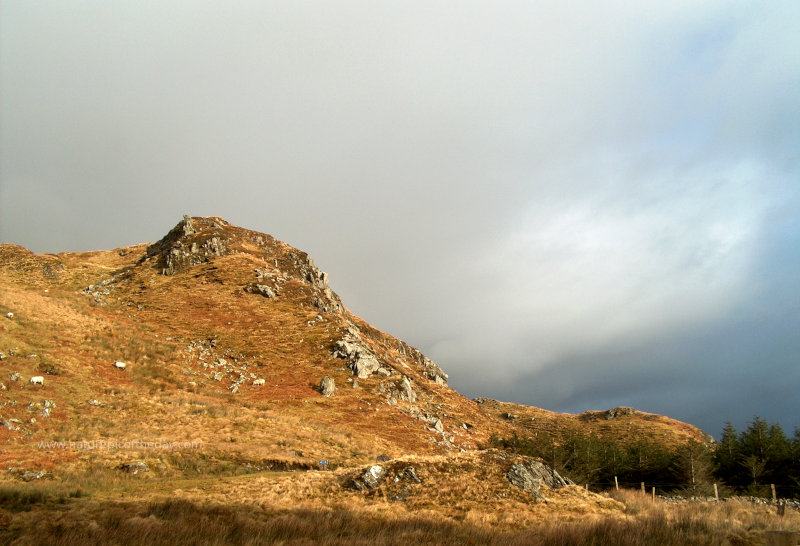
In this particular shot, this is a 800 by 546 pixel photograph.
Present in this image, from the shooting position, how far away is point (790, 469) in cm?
4694

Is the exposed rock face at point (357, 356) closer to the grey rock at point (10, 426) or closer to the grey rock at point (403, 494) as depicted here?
the grey rock at point (403, 494)

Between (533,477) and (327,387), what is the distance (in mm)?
33706


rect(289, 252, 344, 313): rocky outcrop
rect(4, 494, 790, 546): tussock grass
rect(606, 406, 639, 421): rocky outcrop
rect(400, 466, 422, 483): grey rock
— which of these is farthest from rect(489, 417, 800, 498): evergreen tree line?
rect(606, 406, 639, 421): rocky outcrop

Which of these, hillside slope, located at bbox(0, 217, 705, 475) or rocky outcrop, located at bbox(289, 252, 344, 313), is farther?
rocky outcrop, located at bbox(289, 252, 344, 313)

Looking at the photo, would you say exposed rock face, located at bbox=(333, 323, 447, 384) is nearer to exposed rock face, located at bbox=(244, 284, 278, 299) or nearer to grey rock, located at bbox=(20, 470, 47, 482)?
exposed rock face, located at bbox=(244, 284, 278, 299)

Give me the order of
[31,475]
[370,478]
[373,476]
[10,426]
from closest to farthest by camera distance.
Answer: [31,475]
[370,478]
[373,476]
[10,426]

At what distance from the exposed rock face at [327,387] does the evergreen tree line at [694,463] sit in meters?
24.2

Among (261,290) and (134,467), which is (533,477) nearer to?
(134,467)

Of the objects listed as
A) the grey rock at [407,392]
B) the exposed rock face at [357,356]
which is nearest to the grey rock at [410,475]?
the exposed rock face at [357,356]

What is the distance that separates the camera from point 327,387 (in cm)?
5416

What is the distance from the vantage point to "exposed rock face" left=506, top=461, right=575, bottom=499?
24.4 m

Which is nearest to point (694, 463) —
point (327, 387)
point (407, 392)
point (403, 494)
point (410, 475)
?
point (407, 392)

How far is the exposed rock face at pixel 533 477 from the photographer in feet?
80.0

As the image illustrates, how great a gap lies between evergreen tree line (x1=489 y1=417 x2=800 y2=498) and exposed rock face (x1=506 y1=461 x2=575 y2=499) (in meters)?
22.3
